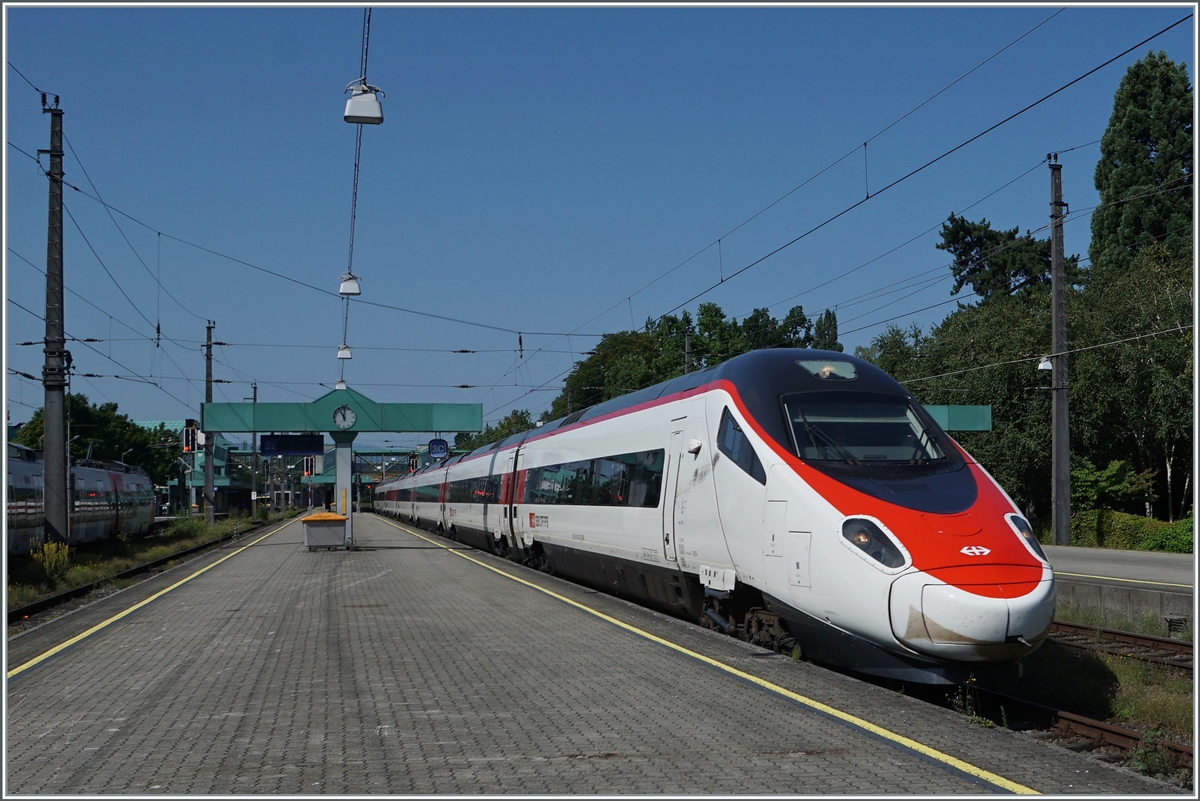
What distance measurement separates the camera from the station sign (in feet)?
135

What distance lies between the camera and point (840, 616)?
898 cm

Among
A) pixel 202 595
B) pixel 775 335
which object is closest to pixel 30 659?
pixel 202 595

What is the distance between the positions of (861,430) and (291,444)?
33.7 metres

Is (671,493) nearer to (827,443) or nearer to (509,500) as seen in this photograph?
(827,443)

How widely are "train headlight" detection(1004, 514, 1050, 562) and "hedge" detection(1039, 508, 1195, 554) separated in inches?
968

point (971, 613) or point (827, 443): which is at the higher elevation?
point (827, 443)

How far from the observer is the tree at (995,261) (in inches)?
2402

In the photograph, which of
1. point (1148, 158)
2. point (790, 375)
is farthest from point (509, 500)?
point (1148, 158)

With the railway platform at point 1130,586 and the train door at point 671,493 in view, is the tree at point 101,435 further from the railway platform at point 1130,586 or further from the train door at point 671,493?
the train door at point 671,493

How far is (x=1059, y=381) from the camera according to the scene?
29344 mm

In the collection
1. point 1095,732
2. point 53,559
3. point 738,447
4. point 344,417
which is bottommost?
point 1095,732

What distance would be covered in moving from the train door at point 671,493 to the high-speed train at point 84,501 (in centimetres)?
1357

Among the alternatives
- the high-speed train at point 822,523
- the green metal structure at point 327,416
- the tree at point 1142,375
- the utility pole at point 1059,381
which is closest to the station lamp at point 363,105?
the high-speed train at point 822,523

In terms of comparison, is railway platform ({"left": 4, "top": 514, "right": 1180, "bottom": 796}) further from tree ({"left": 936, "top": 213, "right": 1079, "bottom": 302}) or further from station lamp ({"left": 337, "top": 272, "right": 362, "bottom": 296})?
tree ({"left": 936, "top": 213, "right": 1079, "bottom": 302})
